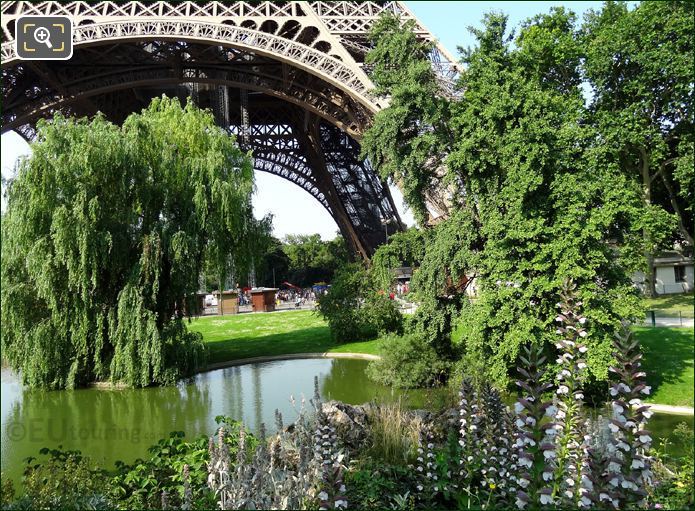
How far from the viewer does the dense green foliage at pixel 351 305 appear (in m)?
17.2

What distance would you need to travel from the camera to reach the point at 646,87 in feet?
57.0

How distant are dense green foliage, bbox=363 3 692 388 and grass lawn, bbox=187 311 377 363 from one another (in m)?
6.48

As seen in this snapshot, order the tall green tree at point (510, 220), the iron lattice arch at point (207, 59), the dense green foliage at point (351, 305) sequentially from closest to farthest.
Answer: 1. the tall green tree at point (510, 220)
2. the dense green foliage at point (351, 305)
3. the iron lattice arch at point (207, 59)

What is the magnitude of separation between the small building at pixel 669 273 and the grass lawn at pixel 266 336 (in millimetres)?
12934

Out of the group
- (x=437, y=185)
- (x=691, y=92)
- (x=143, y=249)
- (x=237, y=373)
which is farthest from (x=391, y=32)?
(x=691, y=92)

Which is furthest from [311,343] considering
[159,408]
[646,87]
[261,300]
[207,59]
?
[646,87]

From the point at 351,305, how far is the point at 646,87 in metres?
12.9

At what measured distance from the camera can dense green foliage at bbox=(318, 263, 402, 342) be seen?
17.2m

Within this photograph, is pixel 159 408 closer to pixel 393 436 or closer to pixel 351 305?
pixel 393 436

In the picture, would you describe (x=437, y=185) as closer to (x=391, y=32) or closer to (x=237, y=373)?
(x=391, y=32)

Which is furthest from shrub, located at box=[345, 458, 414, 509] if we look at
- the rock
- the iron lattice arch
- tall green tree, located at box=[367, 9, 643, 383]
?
the iron lattice arch

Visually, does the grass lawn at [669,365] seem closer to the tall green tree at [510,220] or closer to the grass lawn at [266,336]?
the tall green tree at [510,220]

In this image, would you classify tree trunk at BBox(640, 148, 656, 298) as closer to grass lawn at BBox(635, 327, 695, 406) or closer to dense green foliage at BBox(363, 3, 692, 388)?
grass lawn at BBox(635, 327, 695, 406)

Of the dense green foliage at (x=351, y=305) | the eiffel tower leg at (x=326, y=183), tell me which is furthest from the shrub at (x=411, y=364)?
the eiffel tower leg at (x=326, y=183)
